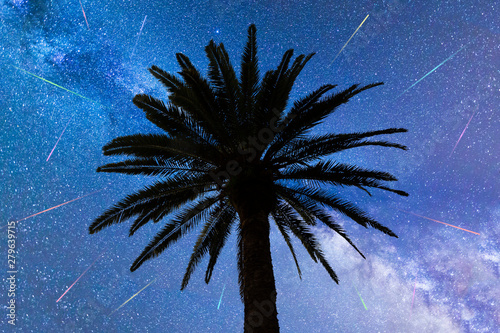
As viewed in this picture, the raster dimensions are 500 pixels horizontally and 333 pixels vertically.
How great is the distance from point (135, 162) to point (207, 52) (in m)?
3.17

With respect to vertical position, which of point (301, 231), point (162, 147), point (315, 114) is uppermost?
point (162, 147)

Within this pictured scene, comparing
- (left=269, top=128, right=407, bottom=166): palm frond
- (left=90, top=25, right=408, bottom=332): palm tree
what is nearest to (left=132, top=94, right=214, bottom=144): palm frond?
(left=90, top=25, right=408, bottom=332): palm tree

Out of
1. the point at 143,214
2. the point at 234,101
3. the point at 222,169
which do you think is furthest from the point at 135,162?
the point at 234,101

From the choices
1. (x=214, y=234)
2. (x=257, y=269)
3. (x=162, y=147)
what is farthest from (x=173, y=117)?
(x=257, y=269)

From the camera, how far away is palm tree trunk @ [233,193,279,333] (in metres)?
5.60

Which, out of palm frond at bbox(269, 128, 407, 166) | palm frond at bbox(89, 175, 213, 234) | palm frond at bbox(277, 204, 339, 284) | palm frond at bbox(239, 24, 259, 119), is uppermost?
palm frond at bbox(239, 24, 259, 119)

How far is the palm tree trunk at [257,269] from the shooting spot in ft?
18.4

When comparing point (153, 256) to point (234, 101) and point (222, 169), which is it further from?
point (234, 101)

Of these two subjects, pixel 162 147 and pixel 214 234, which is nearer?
pixel 162 147

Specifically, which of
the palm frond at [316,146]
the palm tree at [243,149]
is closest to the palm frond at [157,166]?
the palm tree at [243,149]

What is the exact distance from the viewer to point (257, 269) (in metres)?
6.29

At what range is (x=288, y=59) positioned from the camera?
7703 mm

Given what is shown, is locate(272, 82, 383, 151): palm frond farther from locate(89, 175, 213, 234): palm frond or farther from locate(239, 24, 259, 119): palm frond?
locate(89, 175, 213, 234): palm frond

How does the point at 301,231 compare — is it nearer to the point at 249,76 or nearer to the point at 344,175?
the point at 344,175
